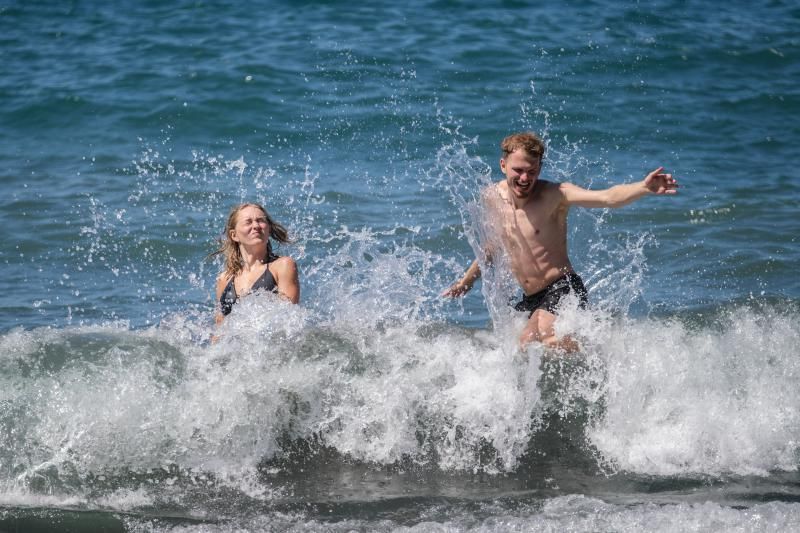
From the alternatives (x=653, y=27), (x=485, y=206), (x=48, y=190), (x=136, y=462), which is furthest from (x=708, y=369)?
(x=653, y=27)

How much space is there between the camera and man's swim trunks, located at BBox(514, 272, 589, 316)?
688 cm

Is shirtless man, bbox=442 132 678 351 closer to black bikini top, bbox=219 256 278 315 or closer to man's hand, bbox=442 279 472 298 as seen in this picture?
man's hand, bbox=442 279 472 298

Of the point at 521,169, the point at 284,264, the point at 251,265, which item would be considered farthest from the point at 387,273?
the point at 521,169

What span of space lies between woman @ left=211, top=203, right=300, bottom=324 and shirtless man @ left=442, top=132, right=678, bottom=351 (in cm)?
131

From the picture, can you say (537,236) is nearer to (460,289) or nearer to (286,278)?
(460,289)

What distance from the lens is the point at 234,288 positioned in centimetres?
719

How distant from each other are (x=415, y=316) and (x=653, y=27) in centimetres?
1006

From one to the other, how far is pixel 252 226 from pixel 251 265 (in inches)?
10.8

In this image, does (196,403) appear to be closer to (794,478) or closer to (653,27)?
(794,478)

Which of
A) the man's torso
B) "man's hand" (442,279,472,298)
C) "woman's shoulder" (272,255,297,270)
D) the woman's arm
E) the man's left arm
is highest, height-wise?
the man's left arm

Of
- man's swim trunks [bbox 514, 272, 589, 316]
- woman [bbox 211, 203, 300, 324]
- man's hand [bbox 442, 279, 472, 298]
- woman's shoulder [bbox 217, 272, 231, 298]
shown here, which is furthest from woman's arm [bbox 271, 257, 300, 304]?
man's swim trunks [bbox 514, 272, 589, 316]

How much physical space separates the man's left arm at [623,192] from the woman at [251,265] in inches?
71.9

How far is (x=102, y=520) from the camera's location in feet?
18.3

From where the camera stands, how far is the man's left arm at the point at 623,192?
240 inches
